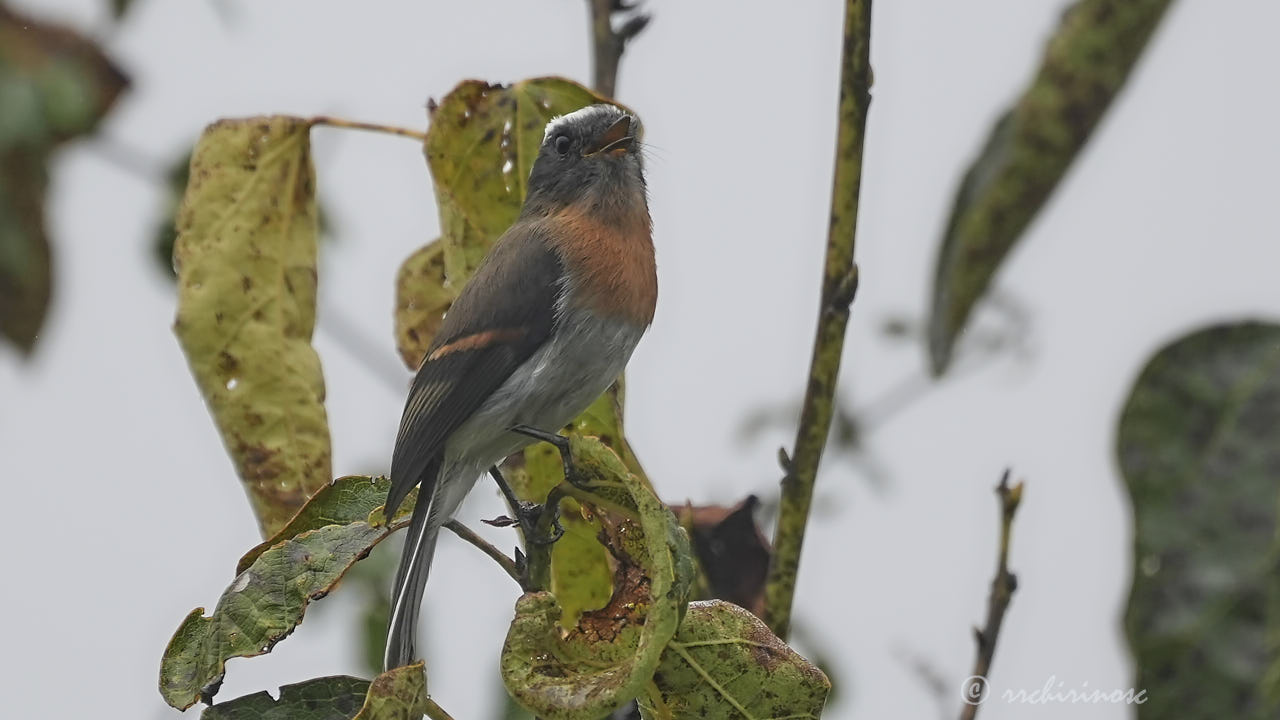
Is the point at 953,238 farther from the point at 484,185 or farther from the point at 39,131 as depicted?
the point at 39,131

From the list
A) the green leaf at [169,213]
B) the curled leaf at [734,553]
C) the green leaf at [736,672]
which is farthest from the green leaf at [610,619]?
the green leaf at [169,213]

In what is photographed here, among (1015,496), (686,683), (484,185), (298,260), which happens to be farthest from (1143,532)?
(298,260)

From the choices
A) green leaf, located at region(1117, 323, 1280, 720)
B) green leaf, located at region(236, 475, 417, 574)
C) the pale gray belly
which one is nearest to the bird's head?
the pale gray belly

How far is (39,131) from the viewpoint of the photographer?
3205 millimetres

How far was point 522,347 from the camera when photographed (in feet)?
10.5

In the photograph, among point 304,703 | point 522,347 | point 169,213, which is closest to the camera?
point 304,703

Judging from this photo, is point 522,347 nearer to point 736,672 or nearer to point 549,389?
point 549,389

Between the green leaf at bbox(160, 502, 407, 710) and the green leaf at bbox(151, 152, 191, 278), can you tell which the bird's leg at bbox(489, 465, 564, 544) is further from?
the green leaf at bbox(151, 152, 191, 278)

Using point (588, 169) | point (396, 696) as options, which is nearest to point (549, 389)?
point (588, 169)

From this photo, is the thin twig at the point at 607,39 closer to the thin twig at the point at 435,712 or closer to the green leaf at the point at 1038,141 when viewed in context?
the green leaf at the point at 1038,141

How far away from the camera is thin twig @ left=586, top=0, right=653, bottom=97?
290 cm

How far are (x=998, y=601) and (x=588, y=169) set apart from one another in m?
1.57

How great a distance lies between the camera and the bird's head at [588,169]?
11.6ft

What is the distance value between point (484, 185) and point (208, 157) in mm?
534
